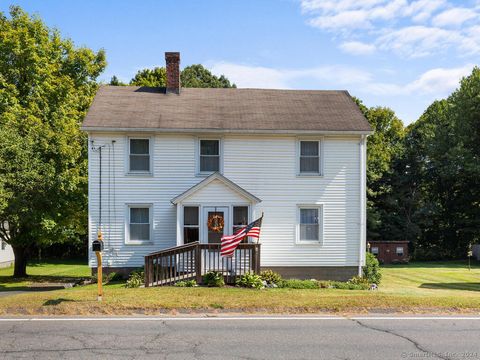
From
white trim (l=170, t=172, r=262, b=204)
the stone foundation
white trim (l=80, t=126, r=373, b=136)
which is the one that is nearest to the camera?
white trim (l=170, t=172, r=262, b=204)

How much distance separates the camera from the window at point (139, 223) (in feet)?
70.7

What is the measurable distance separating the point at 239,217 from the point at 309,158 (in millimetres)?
3846

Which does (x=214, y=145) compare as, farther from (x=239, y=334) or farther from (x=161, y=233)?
(x=239, y=334)

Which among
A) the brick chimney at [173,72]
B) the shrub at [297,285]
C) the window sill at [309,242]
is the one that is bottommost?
the shrub at [297,285]

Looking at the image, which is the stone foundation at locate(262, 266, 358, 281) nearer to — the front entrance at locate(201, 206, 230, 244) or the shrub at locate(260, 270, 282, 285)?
the shrub at locate(260, 270, 282, 285)

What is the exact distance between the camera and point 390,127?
53031 millimetres

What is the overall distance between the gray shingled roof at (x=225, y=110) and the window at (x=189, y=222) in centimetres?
324

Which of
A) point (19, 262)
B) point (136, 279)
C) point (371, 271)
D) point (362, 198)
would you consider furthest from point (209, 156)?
point (19, 262)

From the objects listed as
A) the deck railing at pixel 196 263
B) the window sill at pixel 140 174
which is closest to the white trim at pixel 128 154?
the window sill at pixel 140 174

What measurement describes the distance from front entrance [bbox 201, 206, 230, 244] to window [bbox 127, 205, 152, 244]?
2335mm

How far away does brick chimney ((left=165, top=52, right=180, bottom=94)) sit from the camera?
24.1 metres

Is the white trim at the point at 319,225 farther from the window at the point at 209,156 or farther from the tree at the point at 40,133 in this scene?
the tree at the point at 40,133

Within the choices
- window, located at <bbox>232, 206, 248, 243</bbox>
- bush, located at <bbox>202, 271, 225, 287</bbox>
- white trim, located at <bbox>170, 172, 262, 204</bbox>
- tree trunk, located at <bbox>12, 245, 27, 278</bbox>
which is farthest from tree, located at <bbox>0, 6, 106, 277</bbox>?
bush, located at <bbox>202, 271, 225, 287</bbox>

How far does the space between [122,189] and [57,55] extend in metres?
16.3
